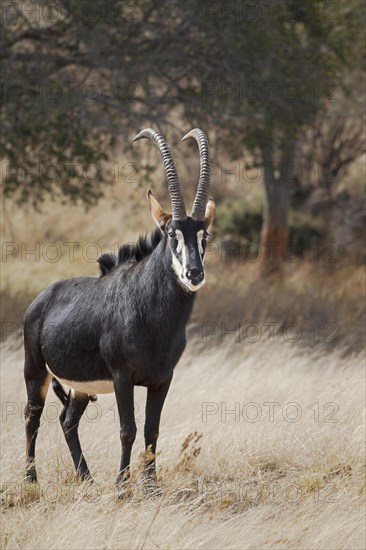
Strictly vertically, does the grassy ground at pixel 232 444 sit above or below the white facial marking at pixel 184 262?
below

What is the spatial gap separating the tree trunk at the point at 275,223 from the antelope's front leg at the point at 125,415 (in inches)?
450

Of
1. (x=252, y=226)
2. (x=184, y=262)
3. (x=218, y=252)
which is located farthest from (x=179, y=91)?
(x=184, y=262)

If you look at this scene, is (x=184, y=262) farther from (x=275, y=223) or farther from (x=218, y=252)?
(x=218, y=252)

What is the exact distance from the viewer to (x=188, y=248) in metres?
6.27

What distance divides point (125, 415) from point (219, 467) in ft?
3.94

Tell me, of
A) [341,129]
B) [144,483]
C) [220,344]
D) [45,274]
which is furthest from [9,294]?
[341,129]

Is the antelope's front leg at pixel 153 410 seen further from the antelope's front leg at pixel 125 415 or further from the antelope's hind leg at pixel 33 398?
the antelope's hind leg at pixel 33 398

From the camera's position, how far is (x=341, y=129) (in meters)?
22.4

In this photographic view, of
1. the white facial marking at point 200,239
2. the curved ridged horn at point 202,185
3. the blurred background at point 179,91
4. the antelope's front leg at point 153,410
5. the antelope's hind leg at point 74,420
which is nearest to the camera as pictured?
the white facial marking at point 200,239

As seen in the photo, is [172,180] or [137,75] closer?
[172,180]

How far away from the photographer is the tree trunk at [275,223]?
711 inches

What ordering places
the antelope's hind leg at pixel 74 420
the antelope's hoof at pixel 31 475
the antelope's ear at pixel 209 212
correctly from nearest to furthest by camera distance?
the antelope's ear at pixel 209 212, the antelope's hoof at pixel 31 475, the antelope's hind leg at pixel 74 420

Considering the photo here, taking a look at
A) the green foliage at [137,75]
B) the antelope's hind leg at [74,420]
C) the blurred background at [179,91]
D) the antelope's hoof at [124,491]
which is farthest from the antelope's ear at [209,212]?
the green foliage at [137,75]

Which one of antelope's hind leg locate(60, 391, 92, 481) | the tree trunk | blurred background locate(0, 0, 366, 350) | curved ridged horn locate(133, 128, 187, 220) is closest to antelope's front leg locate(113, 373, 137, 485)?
antelope's hind leg locate(60, 391, 92, 481)
